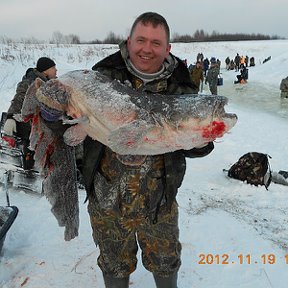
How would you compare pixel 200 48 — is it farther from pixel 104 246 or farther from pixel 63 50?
pixel 104 246

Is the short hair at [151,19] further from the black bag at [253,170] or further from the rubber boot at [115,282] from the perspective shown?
the black bag at [253,170]

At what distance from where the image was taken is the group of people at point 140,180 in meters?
2.18

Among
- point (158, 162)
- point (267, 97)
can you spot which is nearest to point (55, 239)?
point (158, 162)

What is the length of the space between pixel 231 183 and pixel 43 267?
3248 mm

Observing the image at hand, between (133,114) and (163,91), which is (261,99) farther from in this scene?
(133,114)

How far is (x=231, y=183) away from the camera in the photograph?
561 centimetres

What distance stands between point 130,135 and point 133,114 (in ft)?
0.37

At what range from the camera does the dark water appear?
13181mm

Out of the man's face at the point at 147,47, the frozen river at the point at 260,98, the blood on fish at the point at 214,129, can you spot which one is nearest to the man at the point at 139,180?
the man's face at the point at 147,47

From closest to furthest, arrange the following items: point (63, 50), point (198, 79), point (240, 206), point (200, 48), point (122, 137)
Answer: point (122, 137)
point (240, 206)
point (198, 79)
point (63, 50)
point (200, 48)

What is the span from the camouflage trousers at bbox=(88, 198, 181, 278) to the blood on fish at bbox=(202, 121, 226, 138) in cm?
70

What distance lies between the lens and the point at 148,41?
6.94 ft
